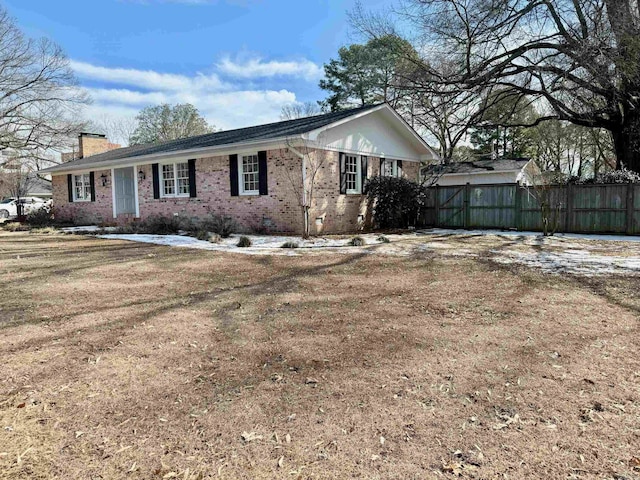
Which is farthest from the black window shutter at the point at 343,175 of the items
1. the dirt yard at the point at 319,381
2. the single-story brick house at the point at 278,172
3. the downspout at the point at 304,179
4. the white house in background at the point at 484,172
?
the white house in background at the point at 484,172

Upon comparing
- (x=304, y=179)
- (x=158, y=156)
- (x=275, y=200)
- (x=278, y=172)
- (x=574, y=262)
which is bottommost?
(x=574, y=262)

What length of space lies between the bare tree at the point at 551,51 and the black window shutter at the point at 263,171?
23.8 ft

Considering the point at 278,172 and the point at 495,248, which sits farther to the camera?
the point at 278,172

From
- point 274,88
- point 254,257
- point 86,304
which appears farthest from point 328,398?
point 274,88

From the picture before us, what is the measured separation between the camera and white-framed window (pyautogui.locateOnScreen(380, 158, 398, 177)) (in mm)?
15203

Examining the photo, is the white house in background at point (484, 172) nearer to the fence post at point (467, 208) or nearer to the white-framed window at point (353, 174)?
the fence post at point (467, 208)

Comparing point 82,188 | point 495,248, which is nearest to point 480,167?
point 495,248

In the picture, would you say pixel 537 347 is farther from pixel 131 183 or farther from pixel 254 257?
pixel 131 183

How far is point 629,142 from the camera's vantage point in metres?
15.3

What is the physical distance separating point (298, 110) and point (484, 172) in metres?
16.7

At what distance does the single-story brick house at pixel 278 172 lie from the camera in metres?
12.1

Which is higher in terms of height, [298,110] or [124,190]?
[298,110]

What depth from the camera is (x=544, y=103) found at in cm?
2366

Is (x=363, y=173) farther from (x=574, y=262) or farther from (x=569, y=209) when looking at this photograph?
(x=574, y=262)
